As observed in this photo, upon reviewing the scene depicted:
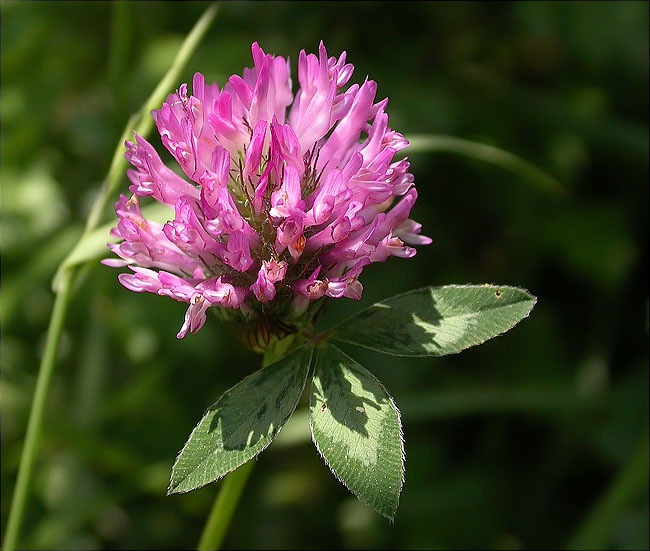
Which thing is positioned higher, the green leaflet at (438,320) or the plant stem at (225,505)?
the green leaflet at (438,320)

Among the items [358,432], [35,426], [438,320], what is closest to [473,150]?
[438,320]

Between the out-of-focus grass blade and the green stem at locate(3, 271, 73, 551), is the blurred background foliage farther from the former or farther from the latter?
the green stem at locate(3, 271, 73, 551)

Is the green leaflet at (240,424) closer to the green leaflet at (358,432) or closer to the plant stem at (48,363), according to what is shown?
the green leaflet at (358,432)

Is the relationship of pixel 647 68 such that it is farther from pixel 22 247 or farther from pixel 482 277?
pixel 22 247

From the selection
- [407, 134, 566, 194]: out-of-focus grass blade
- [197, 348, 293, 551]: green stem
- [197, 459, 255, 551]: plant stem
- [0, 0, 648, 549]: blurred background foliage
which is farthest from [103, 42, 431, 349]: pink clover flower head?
[0, 0, 648, 549]: blurred background foliage

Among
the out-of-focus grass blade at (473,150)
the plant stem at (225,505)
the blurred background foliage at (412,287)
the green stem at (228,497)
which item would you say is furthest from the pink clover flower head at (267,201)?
the blurred background foliage at (412,287)

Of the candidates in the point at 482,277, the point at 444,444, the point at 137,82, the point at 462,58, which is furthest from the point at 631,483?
the point at 137,82
